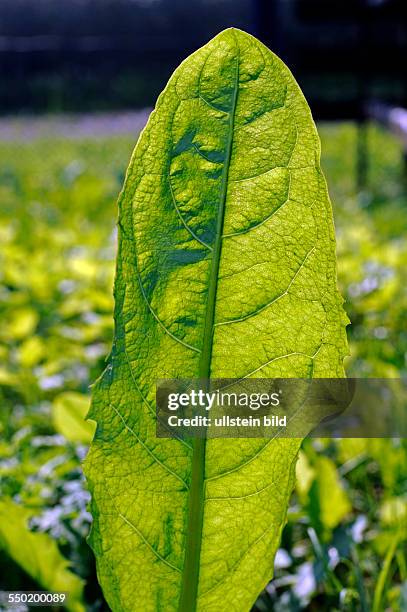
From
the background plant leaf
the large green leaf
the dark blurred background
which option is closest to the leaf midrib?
the large green leaf

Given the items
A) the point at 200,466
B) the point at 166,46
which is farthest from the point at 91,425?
the point at 166,46

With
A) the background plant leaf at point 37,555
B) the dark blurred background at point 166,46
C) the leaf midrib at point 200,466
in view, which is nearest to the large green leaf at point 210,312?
the leaf midrib at point 200,466

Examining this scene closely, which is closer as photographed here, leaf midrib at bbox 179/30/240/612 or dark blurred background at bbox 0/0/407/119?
leaf midrib at bbox 179/30/240/612

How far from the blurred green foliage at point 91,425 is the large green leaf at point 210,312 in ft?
0.77

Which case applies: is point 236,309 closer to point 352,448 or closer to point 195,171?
point 195,171

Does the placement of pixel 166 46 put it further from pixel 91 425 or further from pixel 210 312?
pixel 210 312

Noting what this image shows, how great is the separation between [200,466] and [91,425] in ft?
1.56

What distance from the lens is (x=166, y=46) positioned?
10.3m

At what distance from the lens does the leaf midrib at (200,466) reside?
0.59 m

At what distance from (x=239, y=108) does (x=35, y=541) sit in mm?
488

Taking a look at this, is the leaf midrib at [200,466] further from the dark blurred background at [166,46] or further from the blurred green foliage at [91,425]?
the dark blurred background at [166,46]

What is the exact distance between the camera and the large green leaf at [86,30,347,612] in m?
0.59

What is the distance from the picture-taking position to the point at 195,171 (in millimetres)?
595

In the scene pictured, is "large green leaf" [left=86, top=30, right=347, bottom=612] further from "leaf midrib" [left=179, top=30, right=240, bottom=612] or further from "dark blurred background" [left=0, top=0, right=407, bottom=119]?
"dark blurred background" [left=0, top=0, right=407, bottom=119]
